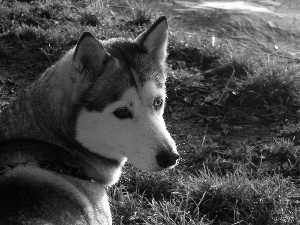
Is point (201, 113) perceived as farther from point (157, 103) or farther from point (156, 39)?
point (157, 103)

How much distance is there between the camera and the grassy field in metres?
4.50

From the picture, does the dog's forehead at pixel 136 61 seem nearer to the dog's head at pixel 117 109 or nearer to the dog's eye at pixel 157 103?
the dog's head at pixel 117 109

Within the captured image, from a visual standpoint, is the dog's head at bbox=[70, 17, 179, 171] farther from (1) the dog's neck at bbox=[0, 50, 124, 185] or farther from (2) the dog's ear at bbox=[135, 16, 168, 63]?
(2) the dog's ear at bbox=[135, 16, 168, 63]

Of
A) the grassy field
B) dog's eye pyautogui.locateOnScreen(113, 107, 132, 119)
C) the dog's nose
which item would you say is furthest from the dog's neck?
the grassy field

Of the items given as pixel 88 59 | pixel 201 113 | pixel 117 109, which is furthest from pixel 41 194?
pixel 201 113

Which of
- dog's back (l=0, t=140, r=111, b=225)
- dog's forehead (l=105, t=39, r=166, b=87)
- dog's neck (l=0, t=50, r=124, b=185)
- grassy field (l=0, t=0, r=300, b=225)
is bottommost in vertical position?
grassy field (l=0, t=0, r=300, b=225)

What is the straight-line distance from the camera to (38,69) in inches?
257

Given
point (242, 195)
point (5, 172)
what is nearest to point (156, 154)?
point (5, 172)

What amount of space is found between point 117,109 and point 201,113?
2570 mm

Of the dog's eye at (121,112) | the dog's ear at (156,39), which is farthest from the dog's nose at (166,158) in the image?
the dog's ear at (156,39)

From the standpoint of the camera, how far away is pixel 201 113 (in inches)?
236

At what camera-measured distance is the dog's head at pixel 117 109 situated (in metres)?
3.50

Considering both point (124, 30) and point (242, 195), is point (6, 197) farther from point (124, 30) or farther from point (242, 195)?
point (124, 30)

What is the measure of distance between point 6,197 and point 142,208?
1.56m
